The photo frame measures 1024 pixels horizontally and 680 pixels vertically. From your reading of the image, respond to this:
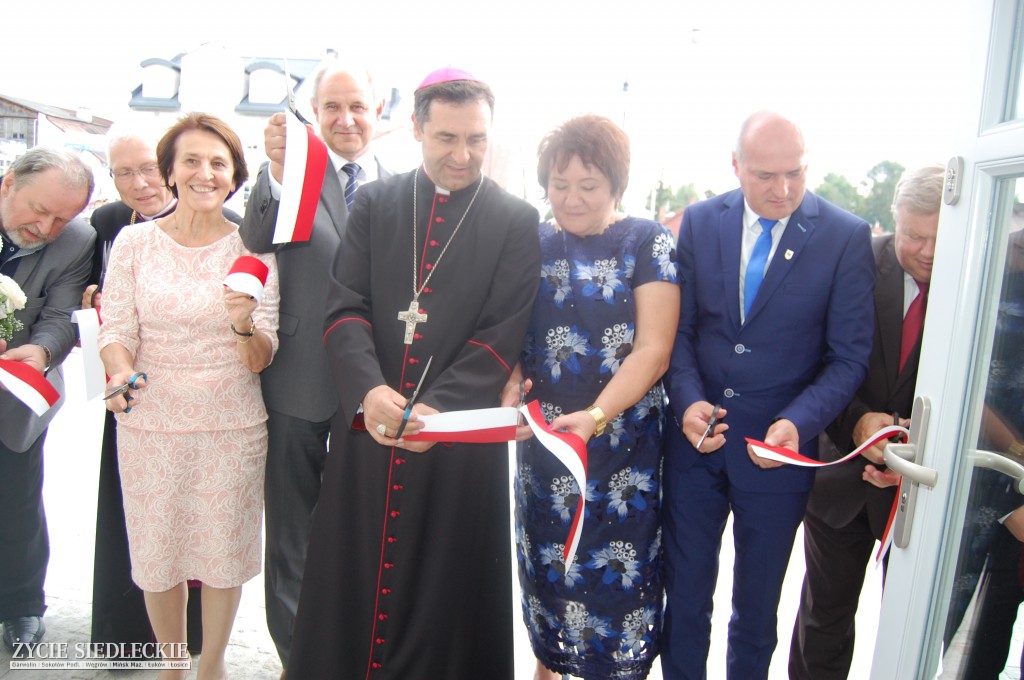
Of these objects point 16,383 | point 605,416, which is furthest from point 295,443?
point 605,416

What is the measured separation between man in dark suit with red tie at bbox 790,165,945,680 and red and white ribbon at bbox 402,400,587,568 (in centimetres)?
88

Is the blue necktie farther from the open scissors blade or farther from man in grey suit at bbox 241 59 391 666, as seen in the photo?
man in grey suit at bbox 241 59 391 666

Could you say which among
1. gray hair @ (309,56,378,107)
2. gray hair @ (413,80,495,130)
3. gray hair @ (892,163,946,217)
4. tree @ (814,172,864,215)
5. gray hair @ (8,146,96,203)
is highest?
tree @ (814,172,864,215)

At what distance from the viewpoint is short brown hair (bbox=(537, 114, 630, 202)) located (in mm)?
2240

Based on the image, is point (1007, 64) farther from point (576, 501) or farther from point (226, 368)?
point (226, 368)

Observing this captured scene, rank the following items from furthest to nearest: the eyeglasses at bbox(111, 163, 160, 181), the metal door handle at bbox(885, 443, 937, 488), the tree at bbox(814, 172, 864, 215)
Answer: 1. the tree at bbox(814, 172, 864, 215)
2. the eyeglasses at bbox(111, 163, 160, 181)
3. the metal door handle at bbox(885, 443, 937, 488)

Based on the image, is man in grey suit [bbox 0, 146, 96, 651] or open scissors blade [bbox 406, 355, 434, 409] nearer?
open scissors blade [bbox 406, 355, 434, 409]

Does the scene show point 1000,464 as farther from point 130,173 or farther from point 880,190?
point 880,190

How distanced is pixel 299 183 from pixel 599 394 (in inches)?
46.6

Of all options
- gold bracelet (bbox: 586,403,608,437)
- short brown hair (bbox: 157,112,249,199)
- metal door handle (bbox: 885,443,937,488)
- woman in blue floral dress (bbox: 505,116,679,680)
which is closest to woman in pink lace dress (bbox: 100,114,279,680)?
short brown hair (bbox: 157,112,249,199)

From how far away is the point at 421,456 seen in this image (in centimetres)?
228

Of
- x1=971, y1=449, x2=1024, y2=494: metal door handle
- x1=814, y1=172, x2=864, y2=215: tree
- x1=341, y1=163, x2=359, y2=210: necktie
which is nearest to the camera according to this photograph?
x1=971, y1=449, x2=1024, y2=494: metal door handle

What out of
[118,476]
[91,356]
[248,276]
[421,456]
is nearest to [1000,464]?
[421,456]

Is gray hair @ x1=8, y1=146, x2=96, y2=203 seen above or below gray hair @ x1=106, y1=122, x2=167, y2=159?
below
